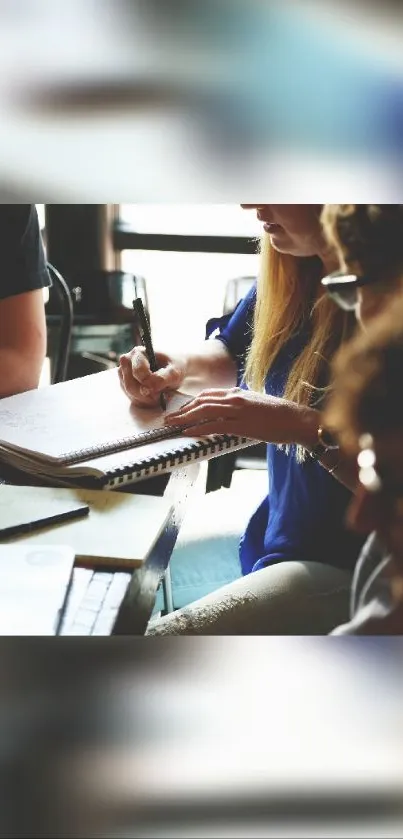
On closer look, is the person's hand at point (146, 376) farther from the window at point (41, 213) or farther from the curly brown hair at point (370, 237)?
the curly brown hair at point (370, 237)

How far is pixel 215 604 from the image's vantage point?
0.81m

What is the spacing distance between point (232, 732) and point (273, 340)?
0.43m

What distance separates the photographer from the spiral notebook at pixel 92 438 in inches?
35.7

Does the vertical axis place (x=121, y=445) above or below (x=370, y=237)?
below

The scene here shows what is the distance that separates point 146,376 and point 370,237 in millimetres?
371

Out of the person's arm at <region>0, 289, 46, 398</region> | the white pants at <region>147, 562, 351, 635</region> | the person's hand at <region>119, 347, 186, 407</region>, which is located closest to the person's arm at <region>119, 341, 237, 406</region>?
the person's hand at <region>119, 347, 186, 407</region>

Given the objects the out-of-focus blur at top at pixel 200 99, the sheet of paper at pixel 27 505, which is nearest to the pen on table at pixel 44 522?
the sheet of paper at pixel 27 505

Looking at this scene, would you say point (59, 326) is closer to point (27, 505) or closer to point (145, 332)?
point (145, 332)

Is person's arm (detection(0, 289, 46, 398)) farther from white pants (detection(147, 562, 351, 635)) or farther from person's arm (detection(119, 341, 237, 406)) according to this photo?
white pants (detection(147, 562, 351, 635))

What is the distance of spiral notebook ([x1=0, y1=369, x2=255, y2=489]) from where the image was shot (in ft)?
2.97

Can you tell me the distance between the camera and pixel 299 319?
0.86 meters

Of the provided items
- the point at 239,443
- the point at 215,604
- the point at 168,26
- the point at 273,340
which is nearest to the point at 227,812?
the point at 215,604

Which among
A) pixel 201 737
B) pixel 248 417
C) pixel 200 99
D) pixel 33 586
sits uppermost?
pixel 200 99

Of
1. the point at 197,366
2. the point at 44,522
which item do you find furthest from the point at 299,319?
the point at 44,522
